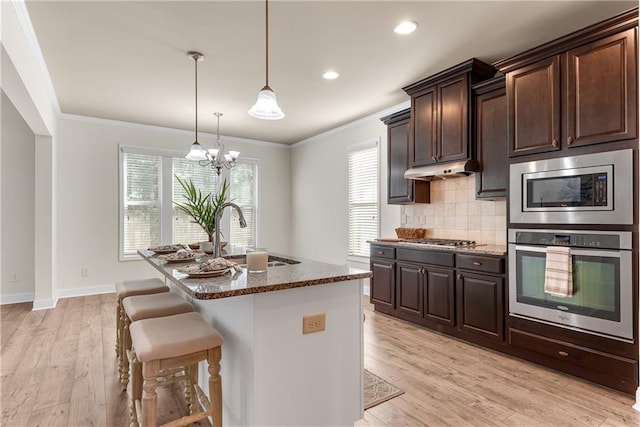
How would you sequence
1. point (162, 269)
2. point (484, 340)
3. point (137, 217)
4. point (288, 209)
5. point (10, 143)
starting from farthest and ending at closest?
point (288, 209) → point (137, 217) → point (10, 143) → point (484, 340) → point (162, 269)

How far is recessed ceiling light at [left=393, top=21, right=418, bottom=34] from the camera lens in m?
2.70

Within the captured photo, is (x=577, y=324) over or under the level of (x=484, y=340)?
over

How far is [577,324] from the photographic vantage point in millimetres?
2508

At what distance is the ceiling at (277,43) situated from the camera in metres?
2.53

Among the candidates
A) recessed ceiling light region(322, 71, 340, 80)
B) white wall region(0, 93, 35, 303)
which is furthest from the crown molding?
recessed ceiling light region(322, 71, 340, 80)

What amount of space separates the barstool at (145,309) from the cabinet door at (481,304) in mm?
2453

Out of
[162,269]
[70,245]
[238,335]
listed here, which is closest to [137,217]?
[70,245]

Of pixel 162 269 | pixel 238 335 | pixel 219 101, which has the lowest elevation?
pixel 238 335

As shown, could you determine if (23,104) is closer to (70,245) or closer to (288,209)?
(70,245)

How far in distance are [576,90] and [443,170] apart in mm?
1311

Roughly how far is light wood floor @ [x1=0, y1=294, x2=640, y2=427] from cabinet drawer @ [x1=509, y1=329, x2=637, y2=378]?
0.46 ft

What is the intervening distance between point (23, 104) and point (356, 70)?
3283 mm

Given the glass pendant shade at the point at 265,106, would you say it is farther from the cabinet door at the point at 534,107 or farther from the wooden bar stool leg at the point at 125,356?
the cabinet door at the point at 534,107

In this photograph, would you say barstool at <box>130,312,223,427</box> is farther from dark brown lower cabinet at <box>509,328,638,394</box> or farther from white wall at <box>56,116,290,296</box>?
white wall at <box>56,116,290,296</box>
